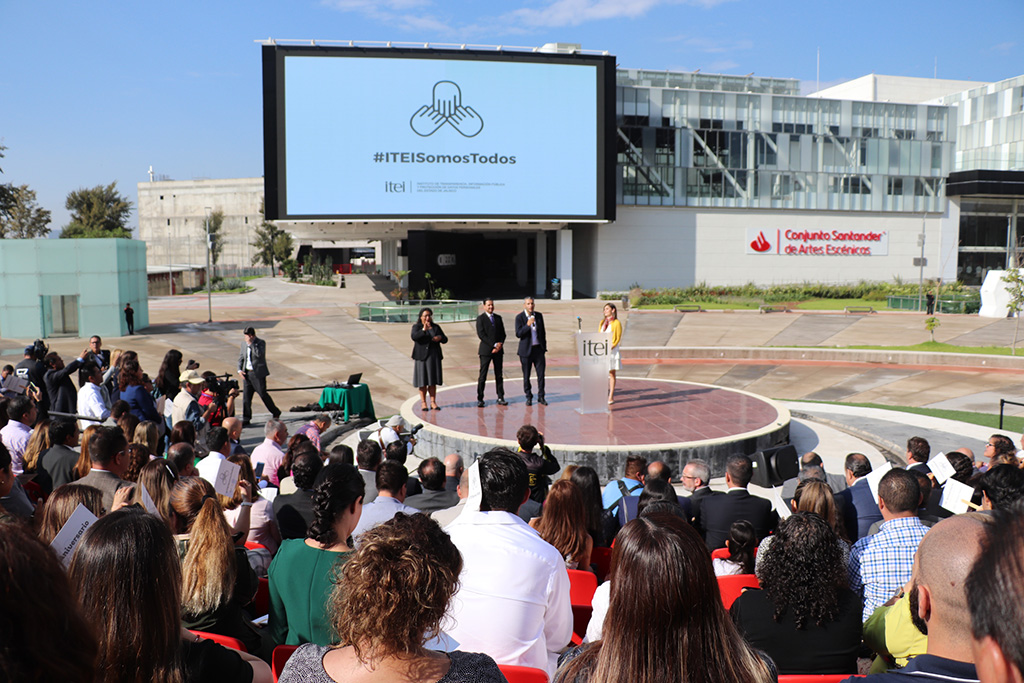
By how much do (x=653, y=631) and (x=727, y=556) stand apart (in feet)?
9.85

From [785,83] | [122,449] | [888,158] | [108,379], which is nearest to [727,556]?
[122,449]

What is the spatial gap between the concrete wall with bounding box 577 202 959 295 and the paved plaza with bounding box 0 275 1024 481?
31.3 ft

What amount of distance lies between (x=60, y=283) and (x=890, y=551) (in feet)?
98.8

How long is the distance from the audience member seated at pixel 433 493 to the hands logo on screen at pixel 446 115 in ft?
120

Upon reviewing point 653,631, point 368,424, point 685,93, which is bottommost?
point 368,424

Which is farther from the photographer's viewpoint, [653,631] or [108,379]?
[108,379]

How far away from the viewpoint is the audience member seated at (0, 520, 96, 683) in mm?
1514

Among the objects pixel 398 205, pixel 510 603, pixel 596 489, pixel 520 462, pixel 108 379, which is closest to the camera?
pixel 510 603

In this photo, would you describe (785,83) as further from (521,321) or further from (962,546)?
(962,546)

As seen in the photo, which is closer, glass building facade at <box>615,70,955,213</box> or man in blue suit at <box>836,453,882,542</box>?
man in blue suit at <box>836,453,882,542</box>

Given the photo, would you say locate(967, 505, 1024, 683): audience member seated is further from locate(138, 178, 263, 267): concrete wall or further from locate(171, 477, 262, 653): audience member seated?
locate(138, 178, 263, 267): concrete wall

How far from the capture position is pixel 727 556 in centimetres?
495

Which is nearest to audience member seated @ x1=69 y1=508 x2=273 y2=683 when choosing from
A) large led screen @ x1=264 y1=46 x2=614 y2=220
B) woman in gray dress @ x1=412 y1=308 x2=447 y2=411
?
woman in gray dress @ x1=412 y1=308 x2=447 y2=411

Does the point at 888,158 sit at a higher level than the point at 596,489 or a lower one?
higher
